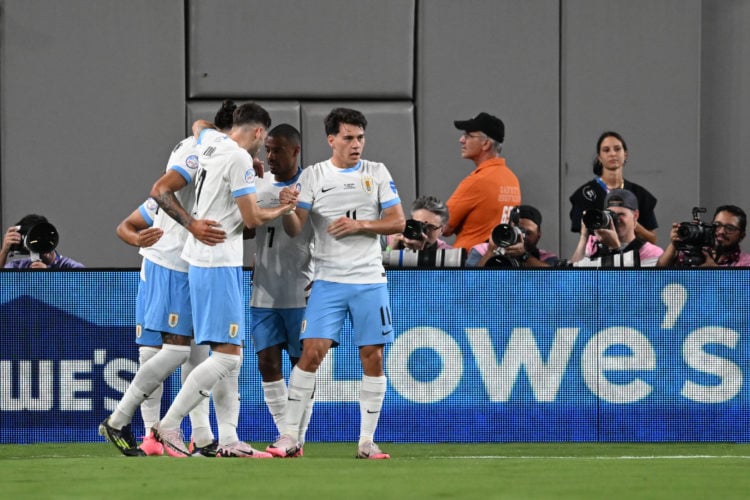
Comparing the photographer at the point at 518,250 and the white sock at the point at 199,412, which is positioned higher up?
the photographer at the point at 518,250

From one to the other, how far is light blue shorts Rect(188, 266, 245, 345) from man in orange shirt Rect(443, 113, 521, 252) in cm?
259

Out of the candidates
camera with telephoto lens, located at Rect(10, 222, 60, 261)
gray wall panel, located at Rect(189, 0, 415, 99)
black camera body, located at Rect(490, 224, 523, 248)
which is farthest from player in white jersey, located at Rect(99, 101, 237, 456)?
gray wall panel, located at Rect(189, 0, 415, 99)

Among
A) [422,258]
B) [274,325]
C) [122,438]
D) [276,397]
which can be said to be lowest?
[122,438]

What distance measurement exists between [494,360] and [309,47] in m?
4.28

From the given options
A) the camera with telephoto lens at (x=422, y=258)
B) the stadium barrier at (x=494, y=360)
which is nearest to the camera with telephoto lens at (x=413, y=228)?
the camera with telephoto lens at (x=422, y=258)

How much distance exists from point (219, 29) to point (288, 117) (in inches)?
38.6

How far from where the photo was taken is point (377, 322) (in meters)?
6.57

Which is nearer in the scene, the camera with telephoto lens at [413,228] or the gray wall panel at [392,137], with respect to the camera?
the camera with telephoto lens at [413,228]

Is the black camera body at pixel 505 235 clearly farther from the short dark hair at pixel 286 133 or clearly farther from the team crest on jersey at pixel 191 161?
the team crest on jersey at pixel 191 161

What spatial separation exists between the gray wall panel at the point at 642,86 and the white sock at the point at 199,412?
5119 mm

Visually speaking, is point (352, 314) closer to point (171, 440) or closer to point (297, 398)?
point (297, 398)

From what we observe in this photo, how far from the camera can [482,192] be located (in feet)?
28.0

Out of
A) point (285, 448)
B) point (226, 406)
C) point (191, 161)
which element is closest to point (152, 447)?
point (226, 406)

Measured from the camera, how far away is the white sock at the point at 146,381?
6.42 meters
